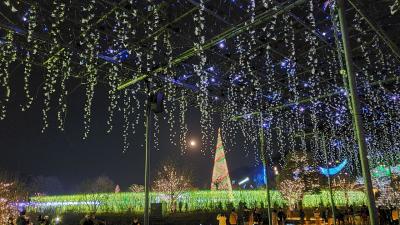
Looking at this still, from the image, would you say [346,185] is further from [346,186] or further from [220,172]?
[220,172]

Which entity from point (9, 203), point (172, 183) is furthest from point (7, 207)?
point (172, 183)

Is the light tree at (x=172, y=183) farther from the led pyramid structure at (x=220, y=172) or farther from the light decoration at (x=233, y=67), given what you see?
the light decoration at (x=233, y=67)

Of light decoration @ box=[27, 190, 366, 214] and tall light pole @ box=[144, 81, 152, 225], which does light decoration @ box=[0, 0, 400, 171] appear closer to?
tall light pole @ box=[144, 81, 152, 225]

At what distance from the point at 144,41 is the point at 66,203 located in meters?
25.0

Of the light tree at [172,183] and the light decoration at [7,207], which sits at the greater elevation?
the light tree at [172,183]

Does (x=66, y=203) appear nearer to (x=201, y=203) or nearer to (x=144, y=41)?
(x=201, y=203)

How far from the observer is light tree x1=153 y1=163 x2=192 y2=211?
26344 mm

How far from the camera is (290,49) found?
29.6ft

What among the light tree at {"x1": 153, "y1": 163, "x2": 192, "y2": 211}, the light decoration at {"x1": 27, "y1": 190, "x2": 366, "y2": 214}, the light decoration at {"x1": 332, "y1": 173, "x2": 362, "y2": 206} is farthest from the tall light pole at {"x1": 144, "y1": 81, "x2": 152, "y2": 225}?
the light decoration at {"x1": 332, "y1": 173, "x2": 362, "y2": 206}

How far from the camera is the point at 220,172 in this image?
25844mm

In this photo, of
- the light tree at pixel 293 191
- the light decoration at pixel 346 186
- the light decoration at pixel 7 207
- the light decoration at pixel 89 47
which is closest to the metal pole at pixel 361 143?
the light decoration at pixel 89 47

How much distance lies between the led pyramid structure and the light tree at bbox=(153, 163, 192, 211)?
9.53 feet

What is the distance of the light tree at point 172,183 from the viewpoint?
2634cm

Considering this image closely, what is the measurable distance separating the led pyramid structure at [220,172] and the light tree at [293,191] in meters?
4.12
